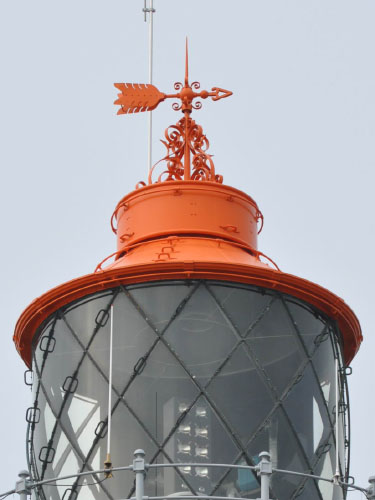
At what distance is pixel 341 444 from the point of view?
846 inches

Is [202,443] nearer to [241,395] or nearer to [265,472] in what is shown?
[241,395]

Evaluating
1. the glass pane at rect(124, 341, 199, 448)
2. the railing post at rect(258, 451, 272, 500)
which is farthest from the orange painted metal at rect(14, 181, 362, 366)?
the railing post at rect(258, 451, 272, 500)

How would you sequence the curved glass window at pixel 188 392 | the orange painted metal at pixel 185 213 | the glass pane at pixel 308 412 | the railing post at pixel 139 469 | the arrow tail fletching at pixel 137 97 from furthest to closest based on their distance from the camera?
the arrow tail fletching at pixel 137 97, the orange painted metal at pixel 185 213, the glass pane at pixel 308 412, the curved glass window at pixel 188 392, the railing post at pixel 139 469

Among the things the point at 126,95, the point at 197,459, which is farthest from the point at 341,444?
the point at 126,95

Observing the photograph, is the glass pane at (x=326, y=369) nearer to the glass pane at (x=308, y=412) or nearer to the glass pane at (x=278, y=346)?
the glass pane at (x=308, y=412)

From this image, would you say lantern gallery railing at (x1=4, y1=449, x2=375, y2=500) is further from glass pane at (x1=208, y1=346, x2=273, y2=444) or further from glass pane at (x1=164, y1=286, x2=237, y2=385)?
glass pane at (x1=164, y1=286, x2=237, y2=385)

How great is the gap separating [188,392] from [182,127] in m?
4.59

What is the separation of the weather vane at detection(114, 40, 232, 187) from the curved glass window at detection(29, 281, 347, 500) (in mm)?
2609

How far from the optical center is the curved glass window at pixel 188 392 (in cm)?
2017

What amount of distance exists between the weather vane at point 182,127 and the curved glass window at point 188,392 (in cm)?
261

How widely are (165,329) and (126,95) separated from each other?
4.53m

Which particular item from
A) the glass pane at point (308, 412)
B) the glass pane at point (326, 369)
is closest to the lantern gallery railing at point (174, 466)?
the glass pane at point (308, 412)

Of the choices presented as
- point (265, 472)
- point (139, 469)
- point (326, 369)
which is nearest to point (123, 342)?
point (139, 469)

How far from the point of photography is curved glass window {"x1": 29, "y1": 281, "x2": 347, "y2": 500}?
66.2ft
